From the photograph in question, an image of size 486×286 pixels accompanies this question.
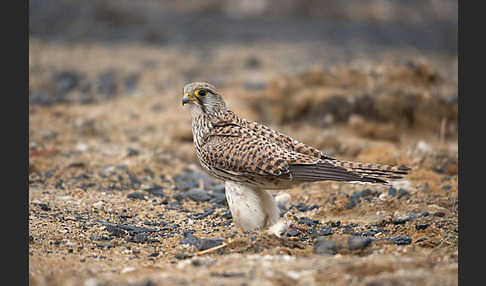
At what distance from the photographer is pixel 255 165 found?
4.45 metres

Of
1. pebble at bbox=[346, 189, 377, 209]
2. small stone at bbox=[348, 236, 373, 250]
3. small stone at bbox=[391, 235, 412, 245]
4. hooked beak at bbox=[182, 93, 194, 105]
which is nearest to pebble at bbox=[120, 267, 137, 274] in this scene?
small stone at bbox=[348, 236, 373, 250]

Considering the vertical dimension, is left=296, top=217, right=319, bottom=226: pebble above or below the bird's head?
below

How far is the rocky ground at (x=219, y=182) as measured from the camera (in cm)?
375

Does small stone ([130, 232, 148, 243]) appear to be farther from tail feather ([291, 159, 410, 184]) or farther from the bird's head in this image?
tail feather ([291, 159, 410, 184])

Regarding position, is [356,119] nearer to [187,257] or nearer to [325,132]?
[325,132]

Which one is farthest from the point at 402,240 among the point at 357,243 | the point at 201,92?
the point at 201,92

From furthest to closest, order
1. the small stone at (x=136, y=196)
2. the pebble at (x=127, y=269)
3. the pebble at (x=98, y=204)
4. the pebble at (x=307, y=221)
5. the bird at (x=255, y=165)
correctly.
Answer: the small stone at (x=136, y=196) < the pebble at (x=98, y=204) < the pebble at (x=307, y=221) < the bird at (x=255, y=165) < the pebble at (x=127, y=269)

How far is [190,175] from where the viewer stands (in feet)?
22.9

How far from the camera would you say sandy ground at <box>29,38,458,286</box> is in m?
3.74

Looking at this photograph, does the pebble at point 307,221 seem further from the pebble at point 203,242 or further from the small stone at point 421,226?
the pebble at point 203,242

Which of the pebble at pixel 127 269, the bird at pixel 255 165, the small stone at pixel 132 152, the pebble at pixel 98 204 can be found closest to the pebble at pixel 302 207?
the bird at pixel 255 165

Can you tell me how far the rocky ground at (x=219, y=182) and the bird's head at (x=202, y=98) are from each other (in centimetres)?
109

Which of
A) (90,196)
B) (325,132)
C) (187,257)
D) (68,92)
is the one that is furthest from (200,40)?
(187,257)

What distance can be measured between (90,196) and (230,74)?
A: 18.9ft
